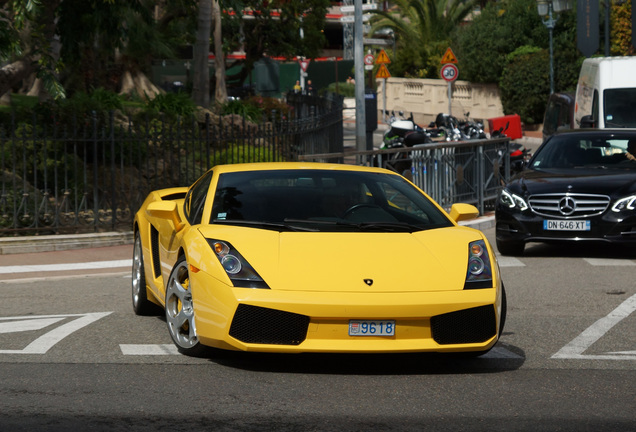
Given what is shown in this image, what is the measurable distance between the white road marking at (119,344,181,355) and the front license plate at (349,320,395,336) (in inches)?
57.4

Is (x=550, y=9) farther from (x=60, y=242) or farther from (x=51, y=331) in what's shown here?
(x=51, y=331)

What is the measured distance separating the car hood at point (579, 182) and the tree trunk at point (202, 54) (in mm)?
13240

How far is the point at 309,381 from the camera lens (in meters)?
6.74

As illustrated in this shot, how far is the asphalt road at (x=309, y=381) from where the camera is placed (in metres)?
5.79

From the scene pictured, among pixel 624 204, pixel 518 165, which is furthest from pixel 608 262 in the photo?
pixel 518 165

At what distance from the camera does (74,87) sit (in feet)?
94.2

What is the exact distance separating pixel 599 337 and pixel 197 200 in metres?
3.03

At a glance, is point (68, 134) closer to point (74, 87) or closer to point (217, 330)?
point (217, 330)

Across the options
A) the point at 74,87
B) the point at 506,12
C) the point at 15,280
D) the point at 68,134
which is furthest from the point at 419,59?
the point at 15,280

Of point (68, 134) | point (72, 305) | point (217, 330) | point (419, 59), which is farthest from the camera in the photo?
point (419, 59)

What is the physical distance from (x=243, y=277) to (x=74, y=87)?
897 inches

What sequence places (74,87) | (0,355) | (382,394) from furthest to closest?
(74,87) < (0,355) < (382,394)

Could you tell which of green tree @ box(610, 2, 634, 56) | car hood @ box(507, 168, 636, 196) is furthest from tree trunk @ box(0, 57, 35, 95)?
green tree @ box(610, 2, 634, 56)

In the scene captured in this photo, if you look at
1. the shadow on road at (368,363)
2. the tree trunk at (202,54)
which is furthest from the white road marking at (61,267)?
the tree trunk at (202,54)
